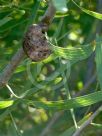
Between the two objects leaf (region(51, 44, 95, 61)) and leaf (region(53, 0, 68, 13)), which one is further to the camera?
leaf (region(51, 44, 95, 61))

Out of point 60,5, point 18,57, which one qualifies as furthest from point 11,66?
point 60,5

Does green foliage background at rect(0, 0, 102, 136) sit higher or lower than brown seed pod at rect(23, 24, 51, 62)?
lower

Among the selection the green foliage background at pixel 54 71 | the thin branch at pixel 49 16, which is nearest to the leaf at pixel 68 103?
the green foliage background at pixel 54 71

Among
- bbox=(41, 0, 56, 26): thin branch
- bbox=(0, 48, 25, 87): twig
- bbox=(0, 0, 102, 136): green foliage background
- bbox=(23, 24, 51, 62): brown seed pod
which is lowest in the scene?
bbox=(0, 0, 102, 136): green foliage background

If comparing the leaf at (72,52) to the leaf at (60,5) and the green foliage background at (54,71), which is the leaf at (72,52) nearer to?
the green foliage background at (54,71)

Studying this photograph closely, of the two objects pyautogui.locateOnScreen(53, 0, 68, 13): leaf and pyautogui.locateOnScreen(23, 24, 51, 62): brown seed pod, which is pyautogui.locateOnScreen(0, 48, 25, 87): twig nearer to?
pyautogui.locateOnScreen(23, 24, 51, 62): brown seed pod

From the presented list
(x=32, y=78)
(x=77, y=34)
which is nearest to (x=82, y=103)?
(x=32, y=78)

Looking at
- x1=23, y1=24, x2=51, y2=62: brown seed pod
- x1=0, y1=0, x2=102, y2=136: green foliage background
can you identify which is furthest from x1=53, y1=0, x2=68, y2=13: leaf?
x1=23, y1=24, x2=51, y2=62: brown seed pod
